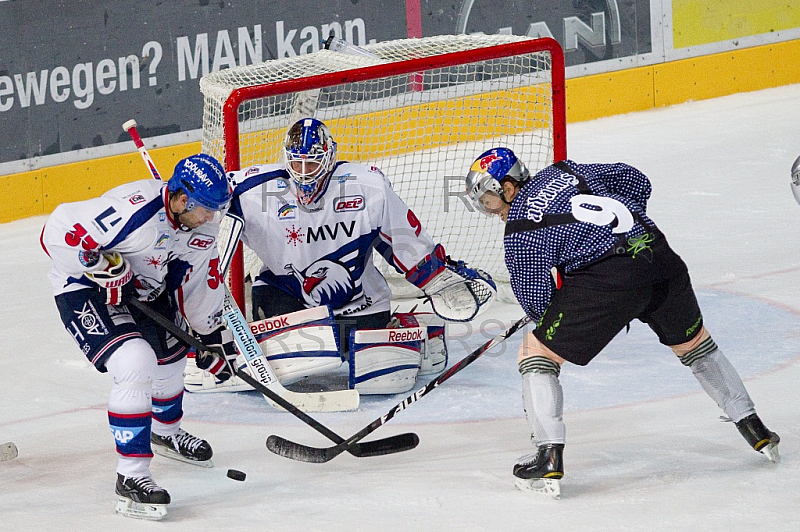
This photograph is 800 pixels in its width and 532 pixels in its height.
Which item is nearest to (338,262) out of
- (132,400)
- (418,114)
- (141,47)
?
(132,400)

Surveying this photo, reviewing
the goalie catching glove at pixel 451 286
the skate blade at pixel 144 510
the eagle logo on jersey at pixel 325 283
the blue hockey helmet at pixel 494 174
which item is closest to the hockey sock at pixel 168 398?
the skate blade at pixel 144 510

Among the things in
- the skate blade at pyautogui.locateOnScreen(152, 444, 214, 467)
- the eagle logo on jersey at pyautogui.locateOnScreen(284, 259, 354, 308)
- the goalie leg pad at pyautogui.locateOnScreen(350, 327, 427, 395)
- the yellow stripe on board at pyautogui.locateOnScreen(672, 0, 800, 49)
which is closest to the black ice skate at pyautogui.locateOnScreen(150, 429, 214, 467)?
the skate blade at pyautogui.locateOnScreen(152, 444, 214, 467)

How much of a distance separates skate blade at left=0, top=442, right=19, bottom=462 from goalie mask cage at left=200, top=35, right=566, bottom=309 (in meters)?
1.08

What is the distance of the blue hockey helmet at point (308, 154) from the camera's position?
409 centimetres

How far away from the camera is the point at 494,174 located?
3303 mm

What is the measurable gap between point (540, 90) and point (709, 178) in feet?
4.72

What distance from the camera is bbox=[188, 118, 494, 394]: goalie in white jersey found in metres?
4.14

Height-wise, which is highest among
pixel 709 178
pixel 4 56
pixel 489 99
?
pixel 4 56

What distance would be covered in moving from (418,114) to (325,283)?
6.76ft

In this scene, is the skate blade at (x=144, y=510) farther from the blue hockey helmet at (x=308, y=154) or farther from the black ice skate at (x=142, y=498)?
the blue hockey helmet at (x=308, y=154)

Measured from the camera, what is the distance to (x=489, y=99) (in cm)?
621

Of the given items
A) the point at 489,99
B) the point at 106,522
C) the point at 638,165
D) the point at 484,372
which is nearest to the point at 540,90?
the point at 489,99

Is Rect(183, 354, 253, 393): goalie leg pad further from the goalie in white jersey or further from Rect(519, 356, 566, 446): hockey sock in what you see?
Rect(519, 356, 566, 446): hockey sock

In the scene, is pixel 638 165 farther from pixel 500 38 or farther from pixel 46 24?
pixel 46 24
